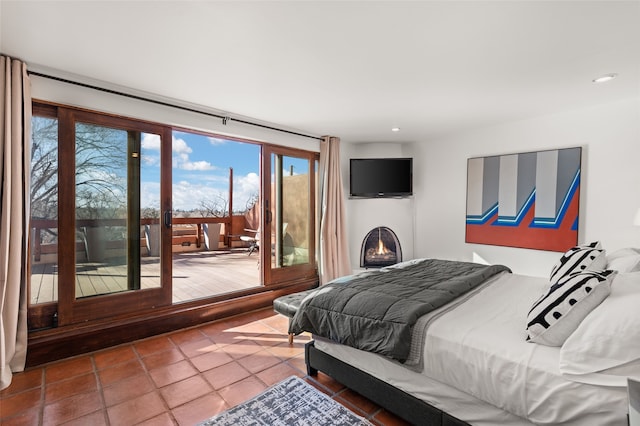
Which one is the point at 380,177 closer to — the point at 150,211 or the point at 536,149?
the point at 536,149

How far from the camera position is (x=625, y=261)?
2156mm

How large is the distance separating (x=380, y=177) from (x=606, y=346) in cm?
385

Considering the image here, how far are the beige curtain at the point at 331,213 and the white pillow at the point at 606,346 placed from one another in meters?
3.38

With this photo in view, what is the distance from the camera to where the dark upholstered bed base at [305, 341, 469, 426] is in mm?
1582

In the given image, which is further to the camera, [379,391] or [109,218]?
[109,218]

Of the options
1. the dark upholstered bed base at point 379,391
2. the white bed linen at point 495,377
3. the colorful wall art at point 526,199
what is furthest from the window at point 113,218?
the colorful wall art at point 526,199

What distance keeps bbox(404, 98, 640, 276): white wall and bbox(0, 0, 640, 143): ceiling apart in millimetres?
295

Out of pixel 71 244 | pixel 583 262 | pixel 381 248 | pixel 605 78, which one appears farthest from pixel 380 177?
pixel 71 244

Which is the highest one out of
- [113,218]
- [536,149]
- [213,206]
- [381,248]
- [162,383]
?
[536,149]

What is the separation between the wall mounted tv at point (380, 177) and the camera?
489cm

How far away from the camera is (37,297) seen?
2.53 meters

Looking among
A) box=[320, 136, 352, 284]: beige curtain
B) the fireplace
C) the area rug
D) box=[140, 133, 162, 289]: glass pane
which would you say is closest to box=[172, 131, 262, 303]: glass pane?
box=[320, 136, 352, 284]: beige curtain

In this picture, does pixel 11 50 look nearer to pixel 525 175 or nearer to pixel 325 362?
pixel 325 362

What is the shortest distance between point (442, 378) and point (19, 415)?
2488 millimetres
